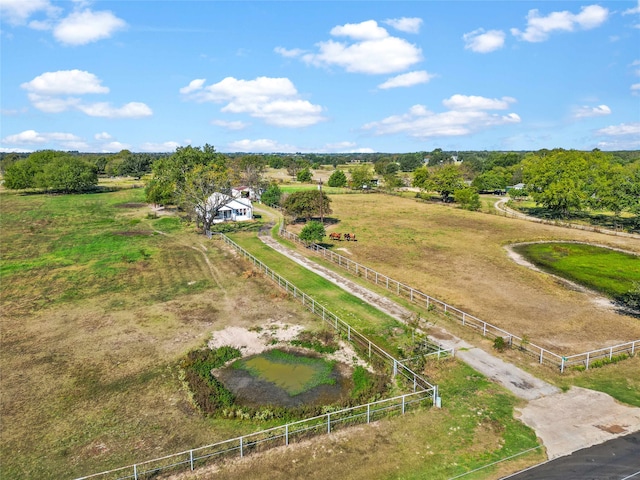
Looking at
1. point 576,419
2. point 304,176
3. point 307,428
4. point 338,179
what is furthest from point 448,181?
point 307,428

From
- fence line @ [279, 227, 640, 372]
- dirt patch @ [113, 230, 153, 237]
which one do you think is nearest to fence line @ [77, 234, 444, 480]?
fence line @ [279, 227, 640, 372]

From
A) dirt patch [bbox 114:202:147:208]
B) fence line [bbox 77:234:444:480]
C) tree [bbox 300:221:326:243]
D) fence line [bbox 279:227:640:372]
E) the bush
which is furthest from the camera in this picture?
dirt patch [bbox 114:202:147:208]

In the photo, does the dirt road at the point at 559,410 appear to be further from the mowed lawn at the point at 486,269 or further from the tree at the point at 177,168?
the tree at the point at 177,168

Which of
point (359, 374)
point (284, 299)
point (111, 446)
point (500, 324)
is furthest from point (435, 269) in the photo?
point (111, 446)

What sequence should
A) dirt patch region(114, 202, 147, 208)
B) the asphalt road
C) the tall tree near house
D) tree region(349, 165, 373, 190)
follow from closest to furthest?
the asphalt road, the tall tree near house, dirt patch region(114, 202, 147, 208), tree region(349, 165, 373, 190)

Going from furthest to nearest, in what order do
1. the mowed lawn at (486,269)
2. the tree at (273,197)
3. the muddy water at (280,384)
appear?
the tree at (273,197) < the mowed lawn at (486,269) < the muddy water at (280,384)

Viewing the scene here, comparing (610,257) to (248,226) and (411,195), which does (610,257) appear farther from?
(411,195)

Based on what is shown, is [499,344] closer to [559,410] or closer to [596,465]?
[559,410]

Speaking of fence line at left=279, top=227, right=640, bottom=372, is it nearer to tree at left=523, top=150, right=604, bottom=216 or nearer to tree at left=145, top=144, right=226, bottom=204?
tree at left=145, top=144, right=226, bottom=204

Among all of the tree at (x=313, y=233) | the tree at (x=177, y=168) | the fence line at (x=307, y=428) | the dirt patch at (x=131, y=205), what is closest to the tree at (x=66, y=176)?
the dirt patch at (x=131, y=205)
